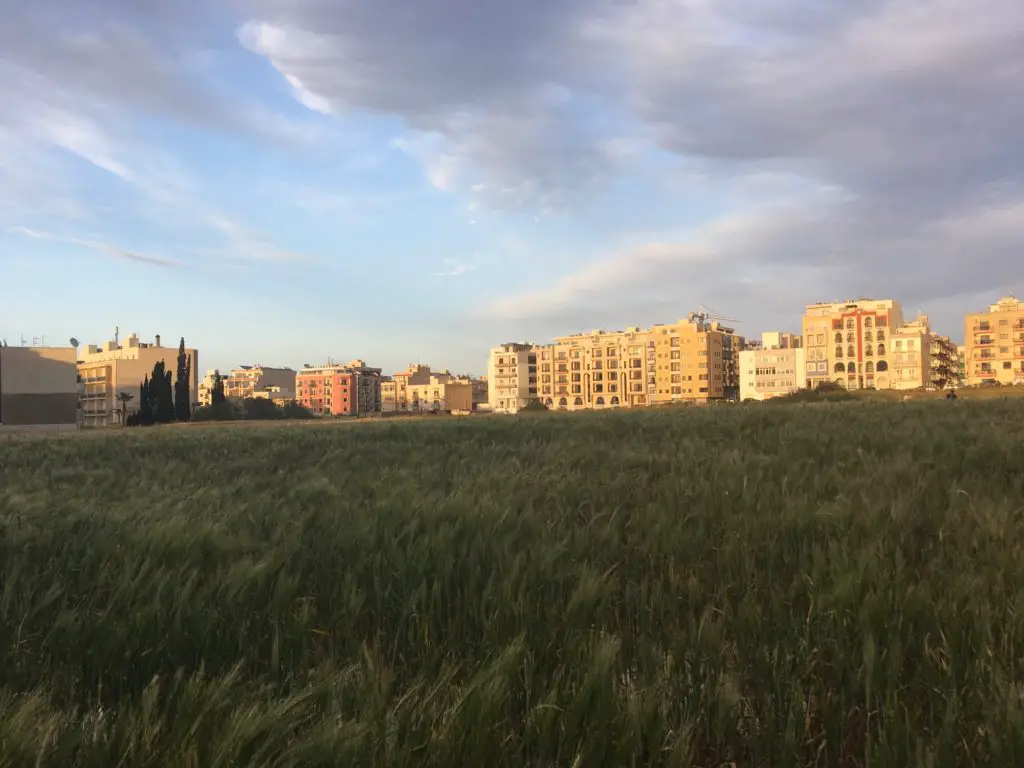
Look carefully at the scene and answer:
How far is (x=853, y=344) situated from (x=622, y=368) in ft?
174

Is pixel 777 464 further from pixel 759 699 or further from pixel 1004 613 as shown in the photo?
pixel 759 699

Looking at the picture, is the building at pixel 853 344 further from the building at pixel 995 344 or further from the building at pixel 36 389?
the building at pixel 36 389

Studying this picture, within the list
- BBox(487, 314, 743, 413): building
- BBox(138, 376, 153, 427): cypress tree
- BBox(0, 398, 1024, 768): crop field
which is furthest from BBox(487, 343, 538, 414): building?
BBox(0, 398, 1024, 768): crop field

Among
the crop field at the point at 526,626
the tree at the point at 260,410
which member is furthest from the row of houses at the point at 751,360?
the crop field at the point at 526,626

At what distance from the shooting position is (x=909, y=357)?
485ft

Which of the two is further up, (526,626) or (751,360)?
(751,360)

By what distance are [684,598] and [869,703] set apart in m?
1.19

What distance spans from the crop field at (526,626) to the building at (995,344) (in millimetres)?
180827

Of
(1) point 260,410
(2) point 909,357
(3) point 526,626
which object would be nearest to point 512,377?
(1) point 260,410

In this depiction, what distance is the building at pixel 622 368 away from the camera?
168 m

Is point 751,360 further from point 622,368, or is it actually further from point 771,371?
point 622,368

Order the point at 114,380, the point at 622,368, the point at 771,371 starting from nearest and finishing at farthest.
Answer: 1. the point at 114,380
2. the point at 771,371
3. the point at 622,368

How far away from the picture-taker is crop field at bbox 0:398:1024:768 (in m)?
2.04

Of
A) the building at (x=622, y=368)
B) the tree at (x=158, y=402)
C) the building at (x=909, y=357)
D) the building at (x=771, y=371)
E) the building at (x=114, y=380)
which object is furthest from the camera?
the building at (x=622, y=368)
